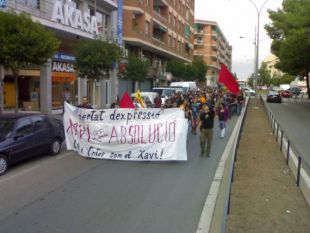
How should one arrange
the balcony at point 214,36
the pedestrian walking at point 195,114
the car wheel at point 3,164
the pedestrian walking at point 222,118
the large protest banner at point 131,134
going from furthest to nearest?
the balcony at point 214,36 → the pedestrian walking at point 195,114 → the pedestrian walking at point 222,118 → the large protest banner at point 131,134 → the car wheel at point 3,164

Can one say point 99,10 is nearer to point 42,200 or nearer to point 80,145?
point 80,145

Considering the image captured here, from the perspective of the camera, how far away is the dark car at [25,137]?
10.2 metres

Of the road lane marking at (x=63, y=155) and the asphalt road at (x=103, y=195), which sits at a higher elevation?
the asphalt road at (x=103, y=195)

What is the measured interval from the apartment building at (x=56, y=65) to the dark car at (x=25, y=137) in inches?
374

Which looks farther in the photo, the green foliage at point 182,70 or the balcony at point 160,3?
the green foliage at point 182,70

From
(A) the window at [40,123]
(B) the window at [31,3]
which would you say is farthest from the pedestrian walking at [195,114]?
(B) the window at [31,3]

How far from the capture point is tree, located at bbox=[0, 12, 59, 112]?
1450 centimetres

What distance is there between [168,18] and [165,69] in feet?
21.8

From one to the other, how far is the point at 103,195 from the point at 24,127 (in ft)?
13.6

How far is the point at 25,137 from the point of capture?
10961 mm

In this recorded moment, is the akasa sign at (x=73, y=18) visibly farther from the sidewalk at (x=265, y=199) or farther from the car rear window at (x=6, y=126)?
the sidewalk at (x=265, y=199)

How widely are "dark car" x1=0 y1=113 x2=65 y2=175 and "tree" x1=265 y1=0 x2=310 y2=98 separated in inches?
931

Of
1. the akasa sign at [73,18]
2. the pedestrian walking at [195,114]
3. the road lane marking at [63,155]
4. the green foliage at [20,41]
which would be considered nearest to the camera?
the road lane marking at [63,155]

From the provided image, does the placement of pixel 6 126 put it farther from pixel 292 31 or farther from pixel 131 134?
pixel 292 31
